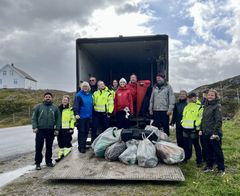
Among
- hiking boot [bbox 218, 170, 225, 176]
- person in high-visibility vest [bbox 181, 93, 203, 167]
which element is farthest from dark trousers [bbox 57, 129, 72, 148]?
hiking boot [bbox 218, 170, 225, 176]

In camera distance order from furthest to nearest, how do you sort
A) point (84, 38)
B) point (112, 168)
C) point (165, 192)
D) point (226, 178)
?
point (84, 38) → point (112, 168) → point (226, 178) → point (165, 192)

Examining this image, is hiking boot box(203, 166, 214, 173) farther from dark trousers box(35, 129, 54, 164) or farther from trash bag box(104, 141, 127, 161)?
dark trousers box(35, 129, 54, 164)

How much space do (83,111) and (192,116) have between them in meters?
2.40

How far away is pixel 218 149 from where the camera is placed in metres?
6.20

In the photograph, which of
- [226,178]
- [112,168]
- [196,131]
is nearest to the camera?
[226,178]

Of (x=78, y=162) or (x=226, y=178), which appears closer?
(x=226, y=178)

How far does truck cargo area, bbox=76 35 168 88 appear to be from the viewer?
8148 millimetres

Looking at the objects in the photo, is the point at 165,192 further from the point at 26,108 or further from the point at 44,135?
the point at 26,108

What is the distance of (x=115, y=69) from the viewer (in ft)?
36.7

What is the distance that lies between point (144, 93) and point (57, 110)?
85.0 inches

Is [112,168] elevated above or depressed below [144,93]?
below

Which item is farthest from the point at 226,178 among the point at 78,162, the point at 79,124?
the point at 79,124

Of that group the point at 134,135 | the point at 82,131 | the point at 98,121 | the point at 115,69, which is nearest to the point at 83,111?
the point at 82,131

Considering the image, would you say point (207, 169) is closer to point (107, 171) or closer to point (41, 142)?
point (107, 171)
